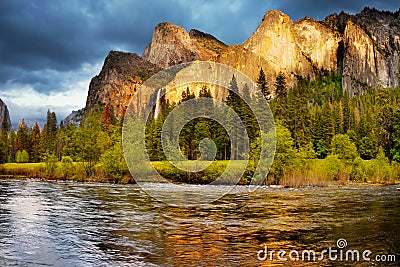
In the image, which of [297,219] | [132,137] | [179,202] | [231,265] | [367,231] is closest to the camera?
[231,265]

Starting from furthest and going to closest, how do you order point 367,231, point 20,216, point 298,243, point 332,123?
1. point 332,123
2. point 20,216
3. point 367,231
4. point 298,243

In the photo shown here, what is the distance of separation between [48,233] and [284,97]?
8504cm

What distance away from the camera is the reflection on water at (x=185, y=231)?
1588 centimetres

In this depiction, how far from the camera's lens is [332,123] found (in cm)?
11094

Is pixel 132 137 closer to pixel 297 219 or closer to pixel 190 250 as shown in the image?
pixel 297 219

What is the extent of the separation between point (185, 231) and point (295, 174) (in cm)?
3679

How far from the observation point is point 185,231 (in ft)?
69.5

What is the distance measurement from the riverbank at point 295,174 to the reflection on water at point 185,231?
67.2ft

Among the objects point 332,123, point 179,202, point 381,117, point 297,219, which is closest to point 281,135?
point 381,117

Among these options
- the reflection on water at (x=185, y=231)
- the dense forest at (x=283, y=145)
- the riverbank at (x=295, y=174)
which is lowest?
the reflection on water at (x=185, y=231)

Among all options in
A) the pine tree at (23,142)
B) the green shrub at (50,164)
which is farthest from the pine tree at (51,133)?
the green shrub at (50,164)

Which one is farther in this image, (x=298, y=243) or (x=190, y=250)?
(x=298, y=243)

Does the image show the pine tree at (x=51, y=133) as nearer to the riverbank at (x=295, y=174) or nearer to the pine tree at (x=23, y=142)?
the pine tree at (x=23, y=142)

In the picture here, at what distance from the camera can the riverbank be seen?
55.4 meters
